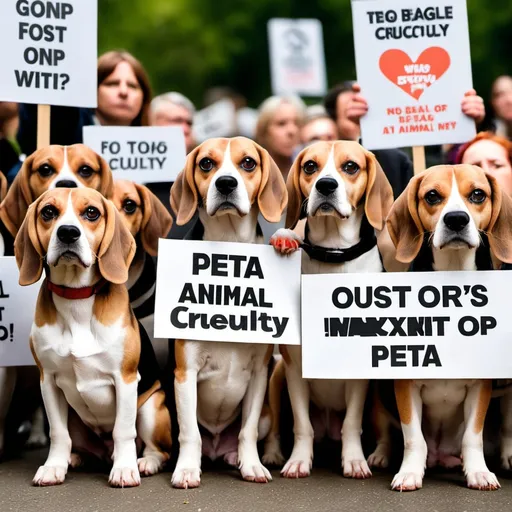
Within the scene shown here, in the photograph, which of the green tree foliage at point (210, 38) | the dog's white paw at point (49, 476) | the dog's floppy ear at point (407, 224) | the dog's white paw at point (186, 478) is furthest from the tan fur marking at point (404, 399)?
the green tree foliage at point (210, 38)

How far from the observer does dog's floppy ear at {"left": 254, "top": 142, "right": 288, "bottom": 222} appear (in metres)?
5.33

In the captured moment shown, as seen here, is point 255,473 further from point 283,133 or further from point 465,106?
point 283,133

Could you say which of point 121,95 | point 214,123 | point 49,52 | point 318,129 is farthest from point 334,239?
point 214,123

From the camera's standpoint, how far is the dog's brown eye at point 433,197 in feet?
16.1

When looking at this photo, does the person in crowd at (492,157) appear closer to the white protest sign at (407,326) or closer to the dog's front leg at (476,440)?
the white protest sign at (407,326)

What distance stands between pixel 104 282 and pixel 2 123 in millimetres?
4061

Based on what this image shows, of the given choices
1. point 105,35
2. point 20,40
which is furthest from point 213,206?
point 105,35

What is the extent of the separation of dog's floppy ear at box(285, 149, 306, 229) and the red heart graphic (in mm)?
1219

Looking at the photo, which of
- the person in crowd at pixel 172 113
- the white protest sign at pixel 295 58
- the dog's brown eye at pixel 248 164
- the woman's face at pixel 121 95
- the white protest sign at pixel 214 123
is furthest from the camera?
the white protest sign at pixel 295 58

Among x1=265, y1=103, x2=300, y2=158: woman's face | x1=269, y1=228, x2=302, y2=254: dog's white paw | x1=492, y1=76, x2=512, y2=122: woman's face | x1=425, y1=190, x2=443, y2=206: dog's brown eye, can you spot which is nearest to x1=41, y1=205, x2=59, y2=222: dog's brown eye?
x1=269, y1=228, x2=302, y2=254: dog's white paw

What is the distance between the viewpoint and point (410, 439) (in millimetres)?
4926

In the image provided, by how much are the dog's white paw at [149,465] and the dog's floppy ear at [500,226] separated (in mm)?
2255

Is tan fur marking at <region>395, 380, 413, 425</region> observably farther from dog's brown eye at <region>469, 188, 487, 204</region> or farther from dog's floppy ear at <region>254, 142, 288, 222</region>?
dog's floppy ear at <region>254, 142, 288, 222</region>

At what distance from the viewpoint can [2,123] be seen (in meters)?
8.52
